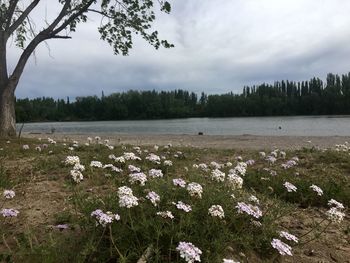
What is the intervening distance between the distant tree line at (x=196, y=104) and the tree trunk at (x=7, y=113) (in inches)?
4880

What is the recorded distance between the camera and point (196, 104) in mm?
174500

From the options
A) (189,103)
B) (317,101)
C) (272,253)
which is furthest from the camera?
(189,103)

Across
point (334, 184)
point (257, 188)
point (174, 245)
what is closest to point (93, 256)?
point (174, 245)

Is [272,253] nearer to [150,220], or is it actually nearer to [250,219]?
[250,219]

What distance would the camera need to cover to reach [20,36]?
1941 centimetres

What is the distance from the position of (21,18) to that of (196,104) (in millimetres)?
159322

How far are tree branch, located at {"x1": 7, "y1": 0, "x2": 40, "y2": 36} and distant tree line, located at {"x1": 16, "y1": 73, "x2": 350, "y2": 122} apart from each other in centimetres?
12274

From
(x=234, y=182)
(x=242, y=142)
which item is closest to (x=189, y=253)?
(x=234, y=182)

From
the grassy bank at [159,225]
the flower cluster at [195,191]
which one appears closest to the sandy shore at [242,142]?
the grassy bank at [159,225]

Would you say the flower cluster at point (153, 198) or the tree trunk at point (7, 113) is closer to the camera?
the flower cluster at point (153, 198)

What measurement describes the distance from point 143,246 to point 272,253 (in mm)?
1336

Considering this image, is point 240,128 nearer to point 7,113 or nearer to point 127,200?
point 7,113

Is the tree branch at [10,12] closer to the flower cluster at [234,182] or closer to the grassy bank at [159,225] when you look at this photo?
the grassy bank at [159,225]

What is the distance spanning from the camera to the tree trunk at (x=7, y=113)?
14898 millimetres
